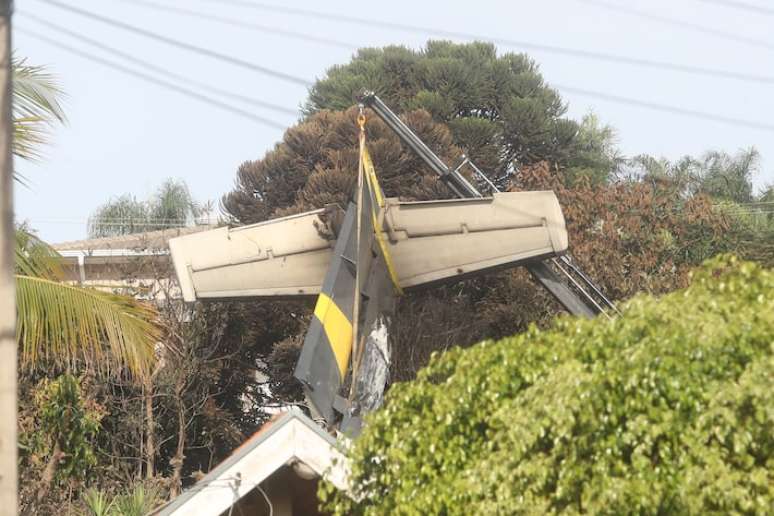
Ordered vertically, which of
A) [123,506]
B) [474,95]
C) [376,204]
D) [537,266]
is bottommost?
[123,506]

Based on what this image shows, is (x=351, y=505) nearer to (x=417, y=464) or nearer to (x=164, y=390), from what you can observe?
(x=417, y=464)

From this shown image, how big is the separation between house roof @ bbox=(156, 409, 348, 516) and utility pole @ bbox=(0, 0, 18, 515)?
2.92 metres

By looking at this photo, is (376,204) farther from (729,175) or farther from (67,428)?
(729,175)

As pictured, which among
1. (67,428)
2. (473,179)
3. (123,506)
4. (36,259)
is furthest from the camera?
(473,179)

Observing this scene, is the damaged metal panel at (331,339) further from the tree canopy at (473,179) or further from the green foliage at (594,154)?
the green foliage at (594,154)

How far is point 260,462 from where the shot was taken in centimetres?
1159

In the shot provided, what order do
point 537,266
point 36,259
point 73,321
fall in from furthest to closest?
point 537,266 → point 36,259 → point 73,321

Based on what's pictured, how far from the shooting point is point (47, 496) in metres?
18.8

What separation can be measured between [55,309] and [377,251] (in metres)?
5.15

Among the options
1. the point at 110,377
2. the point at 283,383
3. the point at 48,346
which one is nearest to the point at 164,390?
the point at 110,377

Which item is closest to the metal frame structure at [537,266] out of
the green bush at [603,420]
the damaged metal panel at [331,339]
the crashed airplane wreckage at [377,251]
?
the crashed airplane wreckage at [377,251]

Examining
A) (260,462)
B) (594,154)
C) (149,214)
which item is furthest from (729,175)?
(260,462)

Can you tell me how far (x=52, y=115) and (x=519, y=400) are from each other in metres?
6.15

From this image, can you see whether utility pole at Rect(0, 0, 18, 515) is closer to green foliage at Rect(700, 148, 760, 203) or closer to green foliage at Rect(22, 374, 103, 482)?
green foliage at Rect(22, 374, 103, 482)
